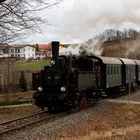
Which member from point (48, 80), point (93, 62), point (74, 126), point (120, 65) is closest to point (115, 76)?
point (120, 65)

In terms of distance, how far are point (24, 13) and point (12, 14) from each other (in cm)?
41

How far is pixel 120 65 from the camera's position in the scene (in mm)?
32344

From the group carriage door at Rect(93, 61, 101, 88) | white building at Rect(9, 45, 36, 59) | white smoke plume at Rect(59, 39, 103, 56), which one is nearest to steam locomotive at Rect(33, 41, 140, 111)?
carriage door at Rect(93, 61, 101, 88)

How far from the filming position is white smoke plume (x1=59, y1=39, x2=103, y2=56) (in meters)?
25.7

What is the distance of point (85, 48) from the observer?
29516 mm

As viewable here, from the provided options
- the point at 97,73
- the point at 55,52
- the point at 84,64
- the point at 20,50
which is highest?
the point at 20,50

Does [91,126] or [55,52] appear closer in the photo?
[91,126]

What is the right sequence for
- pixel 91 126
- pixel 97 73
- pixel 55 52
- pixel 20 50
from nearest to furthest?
pixel 91 126 < pixel 55 52 < pixel 97 73 < pixel 20 50

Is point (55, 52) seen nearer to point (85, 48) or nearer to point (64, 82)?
point (64, 82)

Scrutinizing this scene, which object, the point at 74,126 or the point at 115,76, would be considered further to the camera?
the point at 115,76

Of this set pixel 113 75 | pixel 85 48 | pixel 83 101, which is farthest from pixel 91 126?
pixel 85 48

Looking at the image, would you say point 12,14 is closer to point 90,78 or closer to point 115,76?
point 90,78

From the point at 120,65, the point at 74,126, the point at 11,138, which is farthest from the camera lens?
the point at 120,65

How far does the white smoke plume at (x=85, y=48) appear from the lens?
84.3 feet
